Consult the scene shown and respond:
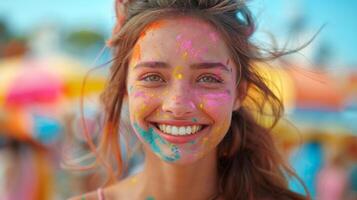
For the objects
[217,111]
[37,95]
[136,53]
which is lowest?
[37,95]

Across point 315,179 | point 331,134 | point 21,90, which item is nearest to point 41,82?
point 21,90

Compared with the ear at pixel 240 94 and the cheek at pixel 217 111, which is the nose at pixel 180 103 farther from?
the ear at pixel 240 94

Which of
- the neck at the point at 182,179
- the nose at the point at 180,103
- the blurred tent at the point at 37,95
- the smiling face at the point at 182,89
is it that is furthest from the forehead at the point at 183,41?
the blurred tent at the point at 37,95

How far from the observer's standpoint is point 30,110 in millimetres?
5453

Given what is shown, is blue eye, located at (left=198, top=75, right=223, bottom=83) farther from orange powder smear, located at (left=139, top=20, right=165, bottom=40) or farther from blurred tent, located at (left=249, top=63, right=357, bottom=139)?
blurred tent, located at (left=249, top=63, right=357, bottom=139)

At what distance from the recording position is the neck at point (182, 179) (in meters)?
2.15

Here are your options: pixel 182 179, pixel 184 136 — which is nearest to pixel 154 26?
pixel 184 136

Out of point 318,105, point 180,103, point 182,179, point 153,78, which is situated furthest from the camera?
point 318,105

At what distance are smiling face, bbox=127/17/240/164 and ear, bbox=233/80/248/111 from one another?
13 centimetres

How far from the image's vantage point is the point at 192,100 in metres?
1.92

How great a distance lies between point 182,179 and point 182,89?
1.47 ft

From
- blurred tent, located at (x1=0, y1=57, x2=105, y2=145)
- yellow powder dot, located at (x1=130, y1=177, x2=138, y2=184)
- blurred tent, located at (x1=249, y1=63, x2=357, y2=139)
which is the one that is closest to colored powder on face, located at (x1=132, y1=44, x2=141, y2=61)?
yellow powder dot, located at (x1=130, y1=177, x2=138, y2=184)

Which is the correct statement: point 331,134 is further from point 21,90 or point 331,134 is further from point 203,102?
point 203,102

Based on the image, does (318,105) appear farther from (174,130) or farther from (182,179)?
(174,130)
